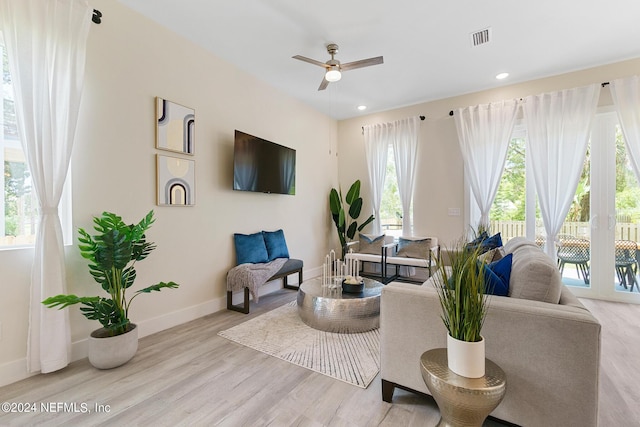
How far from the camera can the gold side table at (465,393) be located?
1.14 meters

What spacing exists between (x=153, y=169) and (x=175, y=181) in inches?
9.1

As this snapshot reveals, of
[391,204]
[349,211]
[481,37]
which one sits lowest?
[349,211]

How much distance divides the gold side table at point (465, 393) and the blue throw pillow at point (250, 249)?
2.62 metres

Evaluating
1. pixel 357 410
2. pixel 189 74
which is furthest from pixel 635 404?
pixel 189 74

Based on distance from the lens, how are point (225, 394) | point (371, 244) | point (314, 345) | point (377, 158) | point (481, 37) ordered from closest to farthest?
point (225, 394) → point (314, 345) → point (481, 37) → point (371, 244) → point (377, 158)

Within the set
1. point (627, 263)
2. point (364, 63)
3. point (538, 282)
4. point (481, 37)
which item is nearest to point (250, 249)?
point (364, 63)

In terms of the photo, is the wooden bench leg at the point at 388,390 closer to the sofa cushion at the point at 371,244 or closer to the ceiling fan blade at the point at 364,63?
the ceiling fan blade at the point at 364,63

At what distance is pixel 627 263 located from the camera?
11.5 feet

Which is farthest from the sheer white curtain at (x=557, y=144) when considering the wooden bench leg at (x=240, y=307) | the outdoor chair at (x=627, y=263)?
the wooden bench leg at (x=240, y=307)

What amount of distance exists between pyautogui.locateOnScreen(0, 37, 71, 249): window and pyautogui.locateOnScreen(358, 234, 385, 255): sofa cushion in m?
4.00

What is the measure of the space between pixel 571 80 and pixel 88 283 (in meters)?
6.01

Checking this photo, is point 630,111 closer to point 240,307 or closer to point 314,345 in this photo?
point 314,345

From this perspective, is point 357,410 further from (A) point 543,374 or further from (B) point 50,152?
(B) point 50,152

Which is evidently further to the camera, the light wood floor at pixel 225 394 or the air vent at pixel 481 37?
the air vent at pixel 481 37
